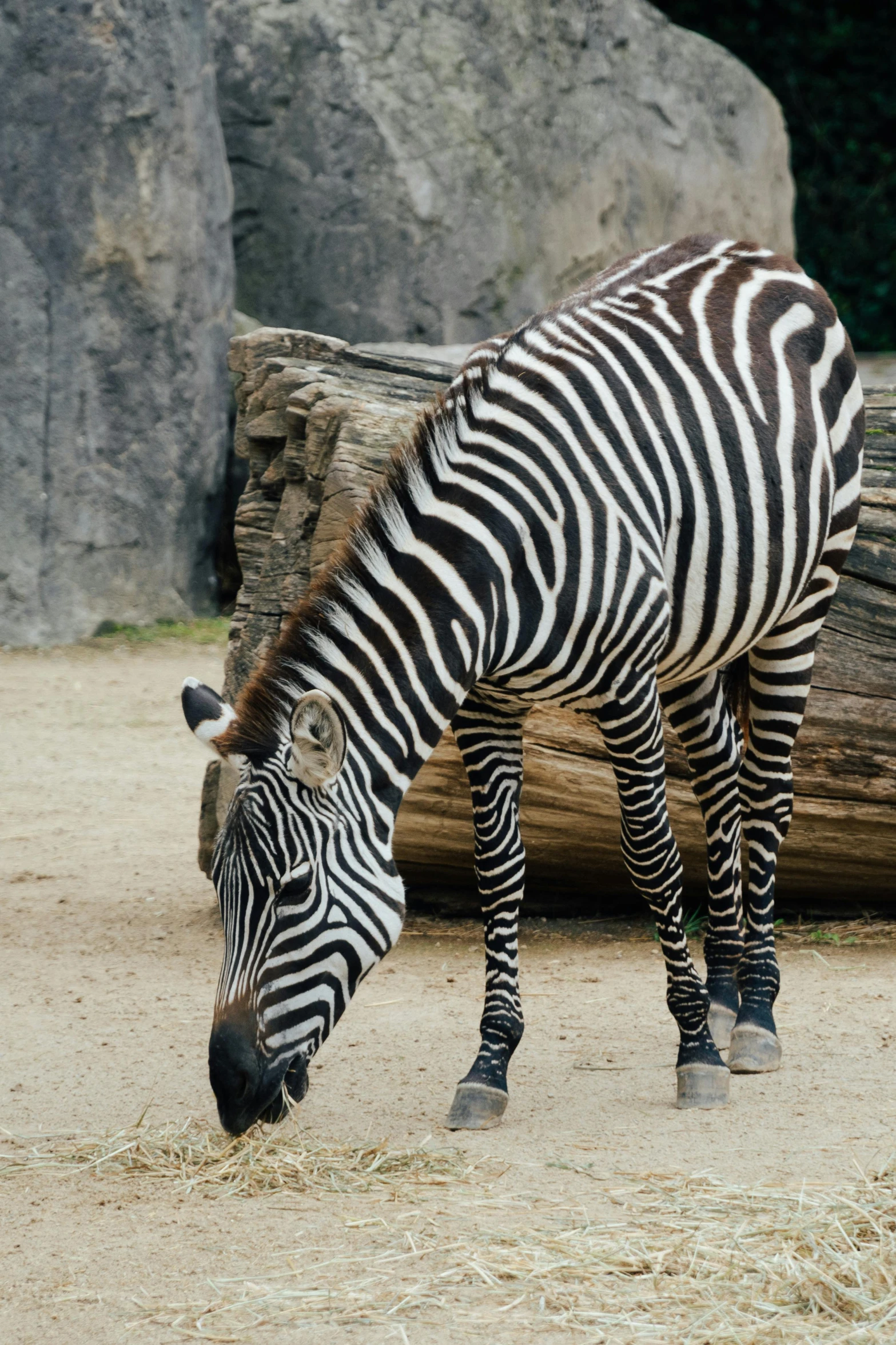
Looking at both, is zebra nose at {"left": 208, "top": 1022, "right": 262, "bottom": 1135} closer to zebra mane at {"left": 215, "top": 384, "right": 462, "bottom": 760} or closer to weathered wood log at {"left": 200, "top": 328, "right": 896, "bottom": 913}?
zebra mane at {"left": 215, "top": 384, "right": 462, "bottom": 760}

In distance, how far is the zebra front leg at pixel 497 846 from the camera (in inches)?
145

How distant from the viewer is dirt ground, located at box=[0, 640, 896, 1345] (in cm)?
279

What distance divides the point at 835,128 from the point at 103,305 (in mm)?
10113

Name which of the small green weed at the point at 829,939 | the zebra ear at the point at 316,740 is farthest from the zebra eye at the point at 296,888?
the small green weed at the point at 829,939

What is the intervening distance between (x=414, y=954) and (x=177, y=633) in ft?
20.0

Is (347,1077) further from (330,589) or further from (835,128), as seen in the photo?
(835,128)

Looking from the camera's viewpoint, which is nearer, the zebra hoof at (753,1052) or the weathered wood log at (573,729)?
the zebra hoof at (753,1052)

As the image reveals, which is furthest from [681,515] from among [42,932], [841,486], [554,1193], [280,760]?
[42,932]

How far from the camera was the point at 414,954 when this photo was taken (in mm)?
5207

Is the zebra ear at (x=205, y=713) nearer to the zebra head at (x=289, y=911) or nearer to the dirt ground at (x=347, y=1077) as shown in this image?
the zebra head at (x=289, y=911)

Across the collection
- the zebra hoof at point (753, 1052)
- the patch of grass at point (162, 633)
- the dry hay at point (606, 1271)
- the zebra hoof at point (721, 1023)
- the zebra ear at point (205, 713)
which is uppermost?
the zebra ear at point (205, 713)

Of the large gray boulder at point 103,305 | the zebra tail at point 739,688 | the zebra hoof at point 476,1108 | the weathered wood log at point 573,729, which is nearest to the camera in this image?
the zebra hoof at point 476,1108

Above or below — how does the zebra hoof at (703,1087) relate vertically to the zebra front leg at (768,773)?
below

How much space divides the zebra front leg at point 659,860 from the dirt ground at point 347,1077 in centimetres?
11
